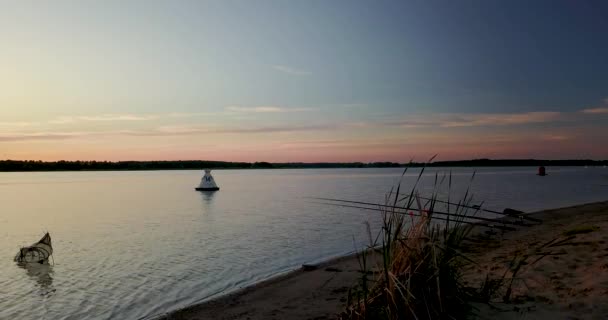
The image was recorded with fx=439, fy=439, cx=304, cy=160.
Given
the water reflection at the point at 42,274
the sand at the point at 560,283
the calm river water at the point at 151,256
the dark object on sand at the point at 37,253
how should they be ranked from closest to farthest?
the sand at the point at 560,283, the calm river water at the point at 151,256, the water reflection at the point at 42,274, the dark object on sand at the point at 37,253

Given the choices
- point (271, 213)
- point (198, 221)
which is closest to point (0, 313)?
point (198, 221)

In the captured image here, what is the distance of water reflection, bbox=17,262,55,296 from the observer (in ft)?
48.4

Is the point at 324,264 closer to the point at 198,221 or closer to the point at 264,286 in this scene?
the point at 264,286

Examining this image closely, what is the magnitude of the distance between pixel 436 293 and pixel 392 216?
1223 mm

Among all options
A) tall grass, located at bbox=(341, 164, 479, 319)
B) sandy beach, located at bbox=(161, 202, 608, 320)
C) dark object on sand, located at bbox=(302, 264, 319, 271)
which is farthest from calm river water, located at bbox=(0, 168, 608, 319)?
tall grass, located at bbox=(341, 164, 479, 319)

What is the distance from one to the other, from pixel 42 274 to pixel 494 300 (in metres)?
16.5

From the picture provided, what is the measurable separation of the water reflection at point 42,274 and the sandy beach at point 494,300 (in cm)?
609

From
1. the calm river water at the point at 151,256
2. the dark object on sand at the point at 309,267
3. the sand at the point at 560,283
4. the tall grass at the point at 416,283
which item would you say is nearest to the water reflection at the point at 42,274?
the calm river water at the point at 151,256

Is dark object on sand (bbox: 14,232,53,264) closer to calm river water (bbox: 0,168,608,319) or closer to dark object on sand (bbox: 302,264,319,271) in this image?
calm river water (bbox: 0,168,608,319)

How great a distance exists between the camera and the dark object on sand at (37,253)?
1888 centimetres

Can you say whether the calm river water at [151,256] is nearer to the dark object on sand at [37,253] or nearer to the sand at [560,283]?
the dark object on sand at [37,253]

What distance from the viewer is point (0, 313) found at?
12.2 metres

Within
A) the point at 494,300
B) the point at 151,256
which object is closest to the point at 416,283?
the point at 494,300

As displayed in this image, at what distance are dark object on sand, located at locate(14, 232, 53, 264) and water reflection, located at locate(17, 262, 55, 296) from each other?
284mm
